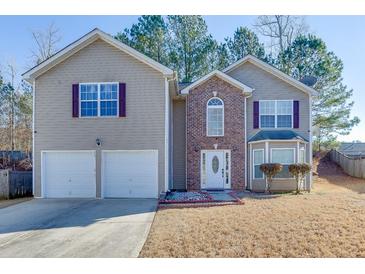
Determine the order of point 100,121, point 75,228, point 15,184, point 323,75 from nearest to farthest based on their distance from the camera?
point 75,228, point 100,121, point 15,184, point 323,75

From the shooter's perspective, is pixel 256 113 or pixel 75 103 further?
pixel 256 113

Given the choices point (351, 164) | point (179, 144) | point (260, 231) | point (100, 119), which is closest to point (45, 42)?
point (100, 119)

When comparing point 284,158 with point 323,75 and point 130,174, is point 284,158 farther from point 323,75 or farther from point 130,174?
point 323,75

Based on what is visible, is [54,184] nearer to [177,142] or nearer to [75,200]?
[75,200]

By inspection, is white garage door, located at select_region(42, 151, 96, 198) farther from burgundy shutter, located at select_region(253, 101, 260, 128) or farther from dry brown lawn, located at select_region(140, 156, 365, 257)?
burgundy shutter, located at select_region(253, 101, 260, 128)

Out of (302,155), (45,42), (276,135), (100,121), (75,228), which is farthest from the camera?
(45,42)

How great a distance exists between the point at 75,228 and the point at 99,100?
7.04 m

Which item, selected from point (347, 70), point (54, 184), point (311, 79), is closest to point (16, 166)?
point (54, 184)

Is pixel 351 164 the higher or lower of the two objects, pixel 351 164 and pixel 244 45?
the lower

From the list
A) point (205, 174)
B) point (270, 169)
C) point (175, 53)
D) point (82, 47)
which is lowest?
point (205, 174)

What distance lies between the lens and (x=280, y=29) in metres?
29.6

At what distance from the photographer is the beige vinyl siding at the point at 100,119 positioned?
1348 centimetres
